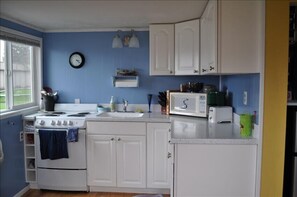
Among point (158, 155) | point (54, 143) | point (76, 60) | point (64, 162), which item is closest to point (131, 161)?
point (158, 155)

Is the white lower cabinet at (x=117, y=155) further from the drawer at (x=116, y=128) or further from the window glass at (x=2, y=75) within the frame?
the window glass at (x=2, y=75)

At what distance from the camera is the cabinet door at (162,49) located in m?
3.15

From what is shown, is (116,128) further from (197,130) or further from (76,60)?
(76,60)

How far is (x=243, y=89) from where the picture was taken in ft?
7.72

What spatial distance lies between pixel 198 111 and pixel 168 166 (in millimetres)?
740

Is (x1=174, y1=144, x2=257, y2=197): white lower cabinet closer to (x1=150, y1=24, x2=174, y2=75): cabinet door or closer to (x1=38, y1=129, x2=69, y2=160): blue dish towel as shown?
(x1=150, y1=24, x2=174, y2=75): cabinet door

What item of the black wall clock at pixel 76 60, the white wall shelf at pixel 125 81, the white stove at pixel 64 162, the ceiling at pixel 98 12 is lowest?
the white stove at pixel 64 162

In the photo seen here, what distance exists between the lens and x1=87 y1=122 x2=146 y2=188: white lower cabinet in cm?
298

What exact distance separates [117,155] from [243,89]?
5.32 ft

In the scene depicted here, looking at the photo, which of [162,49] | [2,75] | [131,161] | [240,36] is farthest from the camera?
[162,49]

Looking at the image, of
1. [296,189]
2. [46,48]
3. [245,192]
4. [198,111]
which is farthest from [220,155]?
[46,48]

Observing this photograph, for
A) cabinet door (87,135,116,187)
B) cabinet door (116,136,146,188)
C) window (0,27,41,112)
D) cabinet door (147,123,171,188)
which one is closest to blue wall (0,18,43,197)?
window (0,27,41,112)

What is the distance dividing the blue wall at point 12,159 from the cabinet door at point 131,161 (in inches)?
47.3

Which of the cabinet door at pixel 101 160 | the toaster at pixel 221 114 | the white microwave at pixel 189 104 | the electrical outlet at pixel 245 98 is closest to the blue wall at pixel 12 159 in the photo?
the cabinet door at pixel 101 160
